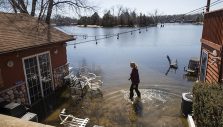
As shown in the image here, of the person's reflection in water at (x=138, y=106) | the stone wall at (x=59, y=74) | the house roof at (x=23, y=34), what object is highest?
the house roof at (x=23, y=34)

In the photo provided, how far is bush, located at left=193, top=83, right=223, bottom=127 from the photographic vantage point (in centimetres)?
435

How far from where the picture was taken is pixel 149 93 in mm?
11008

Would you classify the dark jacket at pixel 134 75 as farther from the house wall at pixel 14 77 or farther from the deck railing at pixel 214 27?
the house wall at pixel 14 77

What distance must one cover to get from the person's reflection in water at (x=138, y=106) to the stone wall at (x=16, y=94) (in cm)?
452

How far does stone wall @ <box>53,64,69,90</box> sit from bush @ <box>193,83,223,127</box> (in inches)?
286

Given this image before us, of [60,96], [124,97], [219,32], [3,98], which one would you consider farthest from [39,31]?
[219,32]

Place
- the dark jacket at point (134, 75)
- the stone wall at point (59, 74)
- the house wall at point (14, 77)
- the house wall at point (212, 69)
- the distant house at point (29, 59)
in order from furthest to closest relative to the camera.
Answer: the stone wall at point (59, 74) < the dark jacket at point (134, 75) < the distant house at point (29, 59) < the house wall at point (14, 77) < the house wall at point (212, 69)

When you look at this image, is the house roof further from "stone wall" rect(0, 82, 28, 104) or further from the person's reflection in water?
the person's reflection in water

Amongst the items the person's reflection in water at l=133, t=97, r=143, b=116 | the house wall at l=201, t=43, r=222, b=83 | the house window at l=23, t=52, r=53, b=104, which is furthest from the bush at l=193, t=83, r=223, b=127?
the house window at l=23, t=52, r=53, b=104

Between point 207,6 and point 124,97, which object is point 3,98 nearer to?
point 124,97

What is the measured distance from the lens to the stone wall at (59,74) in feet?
36.6

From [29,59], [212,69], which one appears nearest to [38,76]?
[29,59]

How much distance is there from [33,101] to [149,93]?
5.50 metres

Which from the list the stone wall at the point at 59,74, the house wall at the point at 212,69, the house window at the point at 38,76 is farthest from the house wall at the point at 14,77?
the house wall at the point at 212,69
